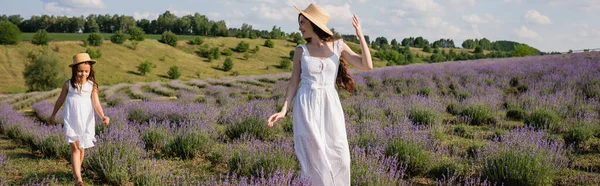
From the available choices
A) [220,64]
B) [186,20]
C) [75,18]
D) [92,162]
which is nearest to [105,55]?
[220,64]

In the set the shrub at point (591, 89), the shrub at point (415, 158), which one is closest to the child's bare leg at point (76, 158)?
the shrub at point (415, 158)

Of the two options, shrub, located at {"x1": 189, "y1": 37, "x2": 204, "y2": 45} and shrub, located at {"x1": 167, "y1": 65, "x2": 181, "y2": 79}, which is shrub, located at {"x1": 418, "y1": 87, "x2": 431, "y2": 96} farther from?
shrub, located at {"x1": 189, "y1": 37, "x2": 204, "y2": 45}

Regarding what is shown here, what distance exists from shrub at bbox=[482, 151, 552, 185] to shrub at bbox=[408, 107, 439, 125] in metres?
2.92

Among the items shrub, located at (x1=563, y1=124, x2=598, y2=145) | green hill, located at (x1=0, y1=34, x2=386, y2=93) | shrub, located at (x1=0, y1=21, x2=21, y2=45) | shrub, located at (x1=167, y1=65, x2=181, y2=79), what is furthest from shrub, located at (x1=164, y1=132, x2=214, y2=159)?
shrub, located at (x1=0, y1=21, x2=21, y2=45)

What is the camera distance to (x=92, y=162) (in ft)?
15.4

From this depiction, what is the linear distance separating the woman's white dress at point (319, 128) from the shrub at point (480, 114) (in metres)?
5.22

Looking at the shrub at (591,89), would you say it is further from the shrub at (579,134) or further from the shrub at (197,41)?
the shrub at (197,41)

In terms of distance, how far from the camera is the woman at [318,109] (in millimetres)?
2822

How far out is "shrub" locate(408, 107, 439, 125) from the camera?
701 cm

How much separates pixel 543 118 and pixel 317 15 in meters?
5.35

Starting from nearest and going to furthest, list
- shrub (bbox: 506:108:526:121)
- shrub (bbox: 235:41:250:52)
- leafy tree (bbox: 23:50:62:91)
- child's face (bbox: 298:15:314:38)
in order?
child's face (bbox: 298:15:314:38) → shrub (bbox: 506:108:526:121) → leafy tree (bbox: 23:50:62:91) → shrub (bbox: 235:41:250:52)

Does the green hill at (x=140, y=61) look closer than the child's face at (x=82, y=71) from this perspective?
No

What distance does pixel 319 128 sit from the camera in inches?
112

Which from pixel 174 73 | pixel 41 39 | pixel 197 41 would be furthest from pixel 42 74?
pixel 197 41
